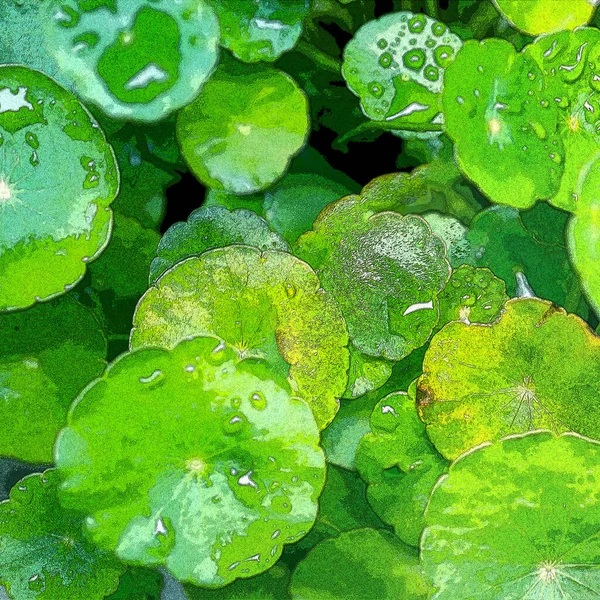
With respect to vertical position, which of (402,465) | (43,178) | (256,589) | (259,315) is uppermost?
(43,178)

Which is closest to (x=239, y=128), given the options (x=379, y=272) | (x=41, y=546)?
(x=379, y=272)

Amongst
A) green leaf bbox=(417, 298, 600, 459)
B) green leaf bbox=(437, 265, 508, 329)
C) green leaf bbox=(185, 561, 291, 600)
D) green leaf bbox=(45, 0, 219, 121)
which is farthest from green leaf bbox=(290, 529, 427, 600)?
green leaf bbox=(45, 0, 219, 121)

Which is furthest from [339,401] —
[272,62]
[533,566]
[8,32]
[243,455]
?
[8,32]

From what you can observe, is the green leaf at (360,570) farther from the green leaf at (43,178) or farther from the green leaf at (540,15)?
the green leaf at (540,15)

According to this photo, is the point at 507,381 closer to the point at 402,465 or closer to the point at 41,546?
the point at 402,465

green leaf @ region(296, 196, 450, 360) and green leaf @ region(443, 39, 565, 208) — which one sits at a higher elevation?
green leaf @ region(443, 39, 565, 208)

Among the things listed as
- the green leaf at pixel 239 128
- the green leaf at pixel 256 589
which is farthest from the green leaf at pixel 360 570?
the green leaf at pixel 239 128

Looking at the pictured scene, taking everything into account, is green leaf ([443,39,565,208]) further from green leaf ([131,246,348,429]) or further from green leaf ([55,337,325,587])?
green leaf ([55,337,325,587])

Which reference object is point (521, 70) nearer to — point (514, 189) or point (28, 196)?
point (514, 189)
